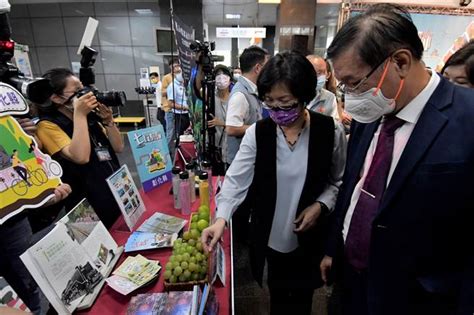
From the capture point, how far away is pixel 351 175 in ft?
3.41

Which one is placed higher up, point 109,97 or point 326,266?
point 109,97

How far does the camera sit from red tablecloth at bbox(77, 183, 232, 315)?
90cm

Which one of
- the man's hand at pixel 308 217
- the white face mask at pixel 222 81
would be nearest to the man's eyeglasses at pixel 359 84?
the man's hand at pixel 308 217

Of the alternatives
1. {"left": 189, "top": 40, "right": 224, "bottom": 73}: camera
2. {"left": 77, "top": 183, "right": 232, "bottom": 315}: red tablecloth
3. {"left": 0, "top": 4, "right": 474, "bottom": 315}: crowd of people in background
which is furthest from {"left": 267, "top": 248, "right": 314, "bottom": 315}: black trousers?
{"left": 189, "top": 40, "right": 224, "bottom": 73}: camera

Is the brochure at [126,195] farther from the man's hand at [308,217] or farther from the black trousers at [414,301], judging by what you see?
the black trousers at [414,301]

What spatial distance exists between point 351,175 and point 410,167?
0.95 ft

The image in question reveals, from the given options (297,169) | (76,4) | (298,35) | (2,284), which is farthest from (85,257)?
(76,4)

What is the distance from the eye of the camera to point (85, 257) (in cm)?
94

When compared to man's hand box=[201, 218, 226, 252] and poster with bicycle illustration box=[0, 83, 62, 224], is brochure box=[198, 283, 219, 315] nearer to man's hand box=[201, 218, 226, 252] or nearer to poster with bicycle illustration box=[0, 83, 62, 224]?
man's hand box=[201, 218, 226, 252]

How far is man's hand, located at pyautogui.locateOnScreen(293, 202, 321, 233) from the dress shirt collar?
505mm

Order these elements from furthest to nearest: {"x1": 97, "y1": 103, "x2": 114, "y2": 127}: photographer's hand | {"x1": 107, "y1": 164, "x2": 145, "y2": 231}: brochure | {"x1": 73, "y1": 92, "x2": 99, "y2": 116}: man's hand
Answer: {"x1": 97, "y1": 103, "x2": 114, "y2": 127}: photographer's hand < {"x1": 73, "y1": 92, "x2": 99, "y2": 116}: man's hand < {"x1": 107, "y1": 164, "x2": 145, "y2": 231}: brochure

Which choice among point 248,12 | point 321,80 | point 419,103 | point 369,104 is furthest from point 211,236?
point 248,12

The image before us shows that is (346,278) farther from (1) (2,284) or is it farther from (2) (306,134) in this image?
(1) (2,284)

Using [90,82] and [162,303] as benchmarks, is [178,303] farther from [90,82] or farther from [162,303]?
[90,82]
